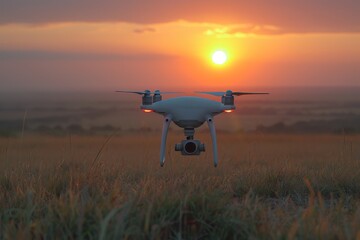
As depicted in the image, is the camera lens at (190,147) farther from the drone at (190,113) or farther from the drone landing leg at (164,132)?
the drone landing leg at (164,132)

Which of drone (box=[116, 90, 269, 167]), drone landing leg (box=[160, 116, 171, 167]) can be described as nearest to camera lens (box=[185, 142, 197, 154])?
drone (box=[116, 90, 269, 167])

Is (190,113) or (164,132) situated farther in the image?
(164,132)

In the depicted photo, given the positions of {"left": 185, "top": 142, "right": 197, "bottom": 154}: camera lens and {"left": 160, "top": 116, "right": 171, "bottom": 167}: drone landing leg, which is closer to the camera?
{"left": 185, "top": 142, "right": 197, "bottom": 154}: camera lens

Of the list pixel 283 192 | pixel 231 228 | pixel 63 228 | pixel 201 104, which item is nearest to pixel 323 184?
pixel 283 192

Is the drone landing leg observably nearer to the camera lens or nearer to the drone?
the drone

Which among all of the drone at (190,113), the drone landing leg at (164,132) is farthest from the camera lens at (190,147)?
the drone landing leg at (164,132)

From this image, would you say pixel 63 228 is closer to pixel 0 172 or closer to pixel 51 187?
pixel 51 187

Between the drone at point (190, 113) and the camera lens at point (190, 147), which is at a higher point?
the drone at point (190, 113)

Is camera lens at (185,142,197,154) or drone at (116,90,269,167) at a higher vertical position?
drone at (116,90,269,167)
